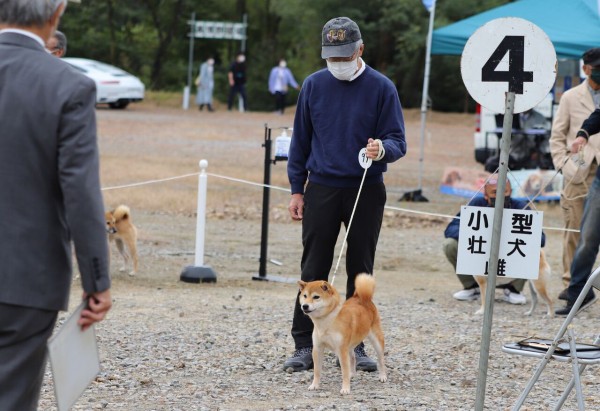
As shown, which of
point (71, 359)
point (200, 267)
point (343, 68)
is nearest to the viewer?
point (71, 359)

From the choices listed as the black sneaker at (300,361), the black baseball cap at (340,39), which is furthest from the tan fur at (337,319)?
the black baseball cap at (340,39)

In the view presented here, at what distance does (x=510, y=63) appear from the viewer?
563 centimetres

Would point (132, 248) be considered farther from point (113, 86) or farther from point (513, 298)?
point (113, 86)

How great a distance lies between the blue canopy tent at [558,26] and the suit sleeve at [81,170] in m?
13.0

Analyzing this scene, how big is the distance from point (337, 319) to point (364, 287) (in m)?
0.31

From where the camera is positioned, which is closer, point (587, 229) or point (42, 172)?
point (42, 172)

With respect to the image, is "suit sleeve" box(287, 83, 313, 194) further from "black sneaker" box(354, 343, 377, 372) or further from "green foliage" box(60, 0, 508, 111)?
"green foliage" box(60, 0, 508, 111)

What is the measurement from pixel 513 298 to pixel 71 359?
23.5ft

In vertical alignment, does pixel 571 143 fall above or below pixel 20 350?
above

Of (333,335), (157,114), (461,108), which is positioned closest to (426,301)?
(333,335)

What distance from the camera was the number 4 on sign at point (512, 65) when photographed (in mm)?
5605

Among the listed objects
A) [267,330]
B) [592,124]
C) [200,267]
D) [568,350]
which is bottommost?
[200,267]

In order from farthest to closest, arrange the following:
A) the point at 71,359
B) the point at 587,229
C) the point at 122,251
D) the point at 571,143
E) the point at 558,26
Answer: the point at 558,26
the point at 122,251
the point at 571,143
the point at 587,229
the point at 71,359

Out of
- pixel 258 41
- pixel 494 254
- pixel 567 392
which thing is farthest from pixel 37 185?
pixel 258 41
